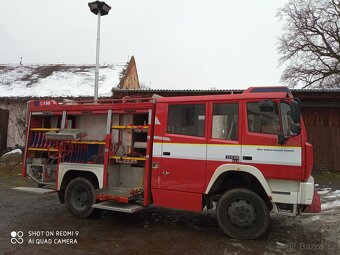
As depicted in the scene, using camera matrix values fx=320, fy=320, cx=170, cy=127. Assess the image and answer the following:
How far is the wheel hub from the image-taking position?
243 inches

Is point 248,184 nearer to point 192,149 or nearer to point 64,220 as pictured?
point 192,149

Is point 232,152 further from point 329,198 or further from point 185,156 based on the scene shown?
point 329,198

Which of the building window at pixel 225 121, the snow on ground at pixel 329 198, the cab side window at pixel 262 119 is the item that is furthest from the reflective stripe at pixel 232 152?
the snow on ground at pixel 329 198

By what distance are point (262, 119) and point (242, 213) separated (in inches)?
73.5

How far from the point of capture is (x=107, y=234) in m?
6.66

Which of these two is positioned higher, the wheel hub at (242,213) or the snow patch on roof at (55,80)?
the snow patch on roof at (55,80)

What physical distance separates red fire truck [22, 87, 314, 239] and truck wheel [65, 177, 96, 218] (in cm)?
2

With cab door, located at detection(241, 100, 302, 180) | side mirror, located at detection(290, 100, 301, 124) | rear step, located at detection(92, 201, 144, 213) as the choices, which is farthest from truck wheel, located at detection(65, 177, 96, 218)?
side mirror, located at detection(290, 100, 301, 124)

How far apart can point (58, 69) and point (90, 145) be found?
2001 cm

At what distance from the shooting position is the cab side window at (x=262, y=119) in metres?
6.10

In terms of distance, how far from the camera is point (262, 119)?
6199 millimetres

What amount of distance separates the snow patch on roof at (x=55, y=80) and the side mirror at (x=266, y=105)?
14.5m

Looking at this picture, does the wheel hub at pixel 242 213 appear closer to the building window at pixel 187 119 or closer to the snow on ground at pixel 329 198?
the building window at pixel 187 119

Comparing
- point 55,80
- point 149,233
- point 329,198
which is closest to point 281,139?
point 149,233
